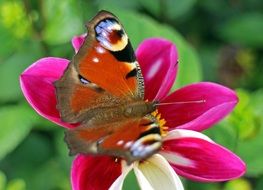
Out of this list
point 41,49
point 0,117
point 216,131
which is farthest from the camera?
point 41,49

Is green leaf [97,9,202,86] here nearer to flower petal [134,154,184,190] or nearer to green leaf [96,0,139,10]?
green leaf [96,0,139,10]

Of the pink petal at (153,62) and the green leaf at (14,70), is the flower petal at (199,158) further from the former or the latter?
the green leaf at (14,70)

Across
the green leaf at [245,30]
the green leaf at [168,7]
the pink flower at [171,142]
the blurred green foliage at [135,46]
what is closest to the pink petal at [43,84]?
the pink flower at [171,142]

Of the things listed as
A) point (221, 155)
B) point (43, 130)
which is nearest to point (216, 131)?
point (221, 155)

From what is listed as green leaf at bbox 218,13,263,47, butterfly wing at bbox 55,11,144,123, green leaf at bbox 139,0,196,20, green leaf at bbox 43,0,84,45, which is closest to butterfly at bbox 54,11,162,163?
butterfly wing at bbox 55,11,144,123

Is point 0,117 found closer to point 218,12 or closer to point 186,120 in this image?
point 186,120
